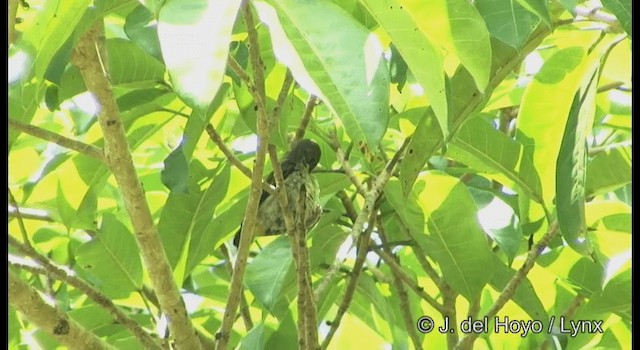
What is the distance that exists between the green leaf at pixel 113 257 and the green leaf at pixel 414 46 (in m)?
1.08

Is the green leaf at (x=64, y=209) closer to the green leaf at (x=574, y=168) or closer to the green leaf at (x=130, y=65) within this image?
the green leaf at (x=130, y=65)

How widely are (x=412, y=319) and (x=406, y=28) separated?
115cm

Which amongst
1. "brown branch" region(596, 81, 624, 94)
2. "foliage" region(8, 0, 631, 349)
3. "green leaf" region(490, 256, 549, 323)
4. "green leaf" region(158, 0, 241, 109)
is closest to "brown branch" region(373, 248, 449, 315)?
"foliage" region(8, 0, 631, 349)

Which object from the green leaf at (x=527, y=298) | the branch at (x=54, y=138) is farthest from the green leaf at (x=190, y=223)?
the green leaf at (x=527, y=298)

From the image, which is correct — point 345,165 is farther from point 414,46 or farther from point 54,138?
point 414,46

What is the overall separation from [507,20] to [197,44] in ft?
1.71

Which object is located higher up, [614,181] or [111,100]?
[111,100]

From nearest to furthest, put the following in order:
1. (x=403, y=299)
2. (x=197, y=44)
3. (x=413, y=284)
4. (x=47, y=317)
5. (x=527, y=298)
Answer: (x=197, y=44), (x=47, y=317), (x=527, y=298), (x=413, y=284), (x=403, y=299)

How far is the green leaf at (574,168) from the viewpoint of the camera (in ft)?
4.48

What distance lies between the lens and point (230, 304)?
62.2 inches

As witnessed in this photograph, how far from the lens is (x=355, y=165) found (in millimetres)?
2172

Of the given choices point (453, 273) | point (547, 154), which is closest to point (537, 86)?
point (547, 154)

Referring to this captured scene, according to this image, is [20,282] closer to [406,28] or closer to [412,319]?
[406,28]

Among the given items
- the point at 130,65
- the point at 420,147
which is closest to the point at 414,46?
the point at 420,147
